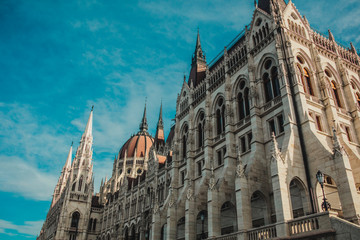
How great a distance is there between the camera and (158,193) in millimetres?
47969

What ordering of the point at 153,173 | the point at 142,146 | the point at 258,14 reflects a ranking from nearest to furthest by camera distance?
the point at 258,14 → the point at 153,173 → the point at 142,146

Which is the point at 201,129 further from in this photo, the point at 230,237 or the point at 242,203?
the point at 230,237

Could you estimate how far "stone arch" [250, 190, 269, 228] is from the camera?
2455 cm

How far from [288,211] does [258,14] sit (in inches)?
870

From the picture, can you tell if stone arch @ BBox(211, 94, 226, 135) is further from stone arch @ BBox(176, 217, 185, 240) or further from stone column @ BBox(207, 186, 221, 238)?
stone arch @ BBox(176, 217, 185, 240)

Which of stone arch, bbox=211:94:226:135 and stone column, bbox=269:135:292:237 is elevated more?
stone arch, bbox=211:94:226:135

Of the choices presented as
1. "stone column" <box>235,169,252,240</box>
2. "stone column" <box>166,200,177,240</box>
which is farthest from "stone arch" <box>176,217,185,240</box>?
"stone column" <box>235,169,252,240</box>

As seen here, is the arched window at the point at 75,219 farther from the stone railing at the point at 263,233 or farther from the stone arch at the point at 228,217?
the stone railing at the point at 263,233

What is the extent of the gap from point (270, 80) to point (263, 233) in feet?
47.7

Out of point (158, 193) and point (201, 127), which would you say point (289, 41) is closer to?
point (201, 127)

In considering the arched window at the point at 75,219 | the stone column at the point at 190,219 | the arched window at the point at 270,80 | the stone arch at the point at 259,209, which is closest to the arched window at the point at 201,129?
the stone column at the point at 190,219

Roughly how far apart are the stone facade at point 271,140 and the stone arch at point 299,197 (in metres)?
0.07

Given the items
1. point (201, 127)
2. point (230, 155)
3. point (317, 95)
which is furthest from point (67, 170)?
point (317, 95)

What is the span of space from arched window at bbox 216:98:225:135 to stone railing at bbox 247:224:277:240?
14.2m
